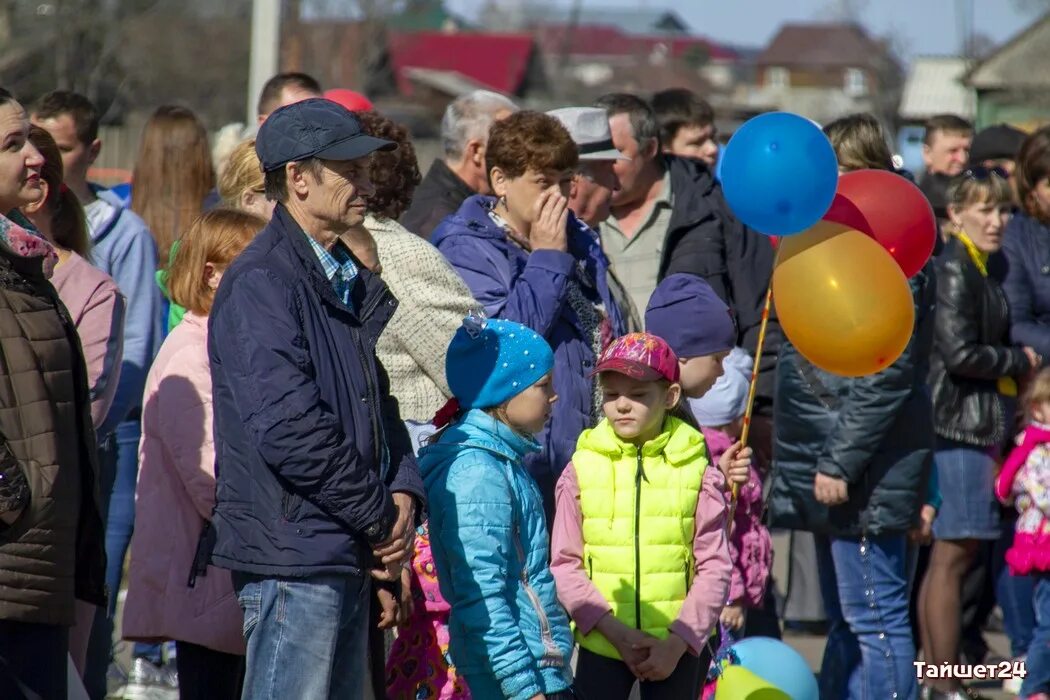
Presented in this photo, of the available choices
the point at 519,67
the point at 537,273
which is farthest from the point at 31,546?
the point at 519,67

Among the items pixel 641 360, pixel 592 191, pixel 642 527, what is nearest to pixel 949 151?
pixel 592 191

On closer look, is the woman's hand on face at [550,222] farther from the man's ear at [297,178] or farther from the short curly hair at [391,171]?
the man's ear at [297,178]

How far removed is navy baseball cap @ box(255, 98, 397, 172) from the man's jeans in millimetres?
1030

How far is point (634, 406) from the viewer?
447cm

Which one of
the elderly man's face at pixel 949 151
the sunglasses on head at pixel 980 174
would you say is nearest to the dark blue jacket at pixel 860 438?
the sunglasses on head at pixel 980 174

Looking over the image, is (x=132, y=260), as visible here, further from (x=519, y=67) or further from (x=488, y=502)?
(x=519, y=67)

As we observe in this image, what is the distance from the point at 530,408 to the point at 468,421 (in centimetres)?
17

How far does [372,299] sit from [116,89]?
3339 centimetres

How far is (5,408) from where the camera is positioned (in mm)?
3705

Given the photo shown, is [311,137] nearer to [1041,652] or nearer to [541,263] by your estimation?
[541,263]

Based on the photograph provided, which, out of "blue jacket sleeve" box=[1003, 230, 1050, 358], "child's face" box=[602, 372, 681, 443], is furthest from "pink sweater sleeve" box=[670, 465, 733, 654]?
"blue jacket sleeve" box=[1003, 230, 1050, 358]

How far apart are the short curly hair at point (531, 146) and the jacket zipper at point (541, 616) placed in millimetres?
1485

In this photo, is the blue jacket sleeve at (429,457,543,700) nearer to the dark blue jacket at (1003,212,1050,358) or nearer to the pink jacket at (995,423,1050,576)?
the pink jacket at (995,423,1050,576)

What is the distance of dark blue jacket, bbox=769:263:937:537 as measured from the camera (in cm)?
550
